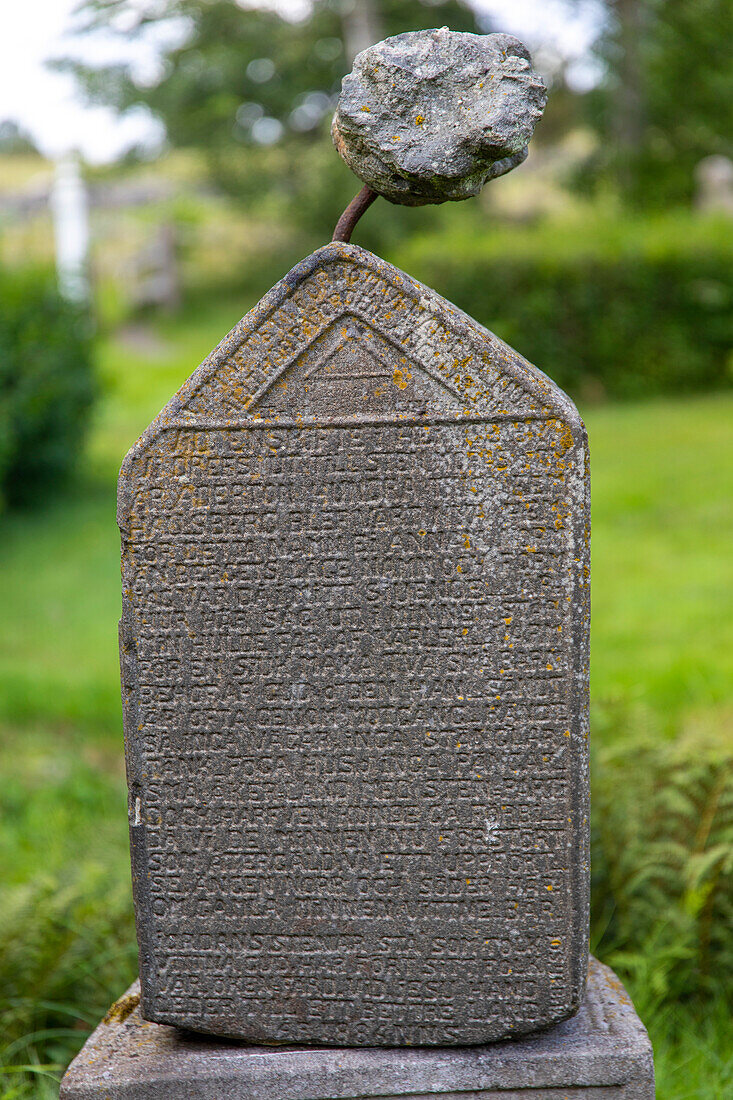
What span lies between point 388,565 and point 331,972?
79cm

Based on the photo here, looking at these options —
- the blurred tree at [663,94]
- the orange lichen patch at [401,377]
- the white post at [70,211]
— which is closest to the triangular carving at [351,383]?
the orange lichen patch at [401,377]

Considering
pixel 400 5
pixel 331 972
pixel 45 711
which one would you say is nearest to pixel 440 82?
pixel 331 972

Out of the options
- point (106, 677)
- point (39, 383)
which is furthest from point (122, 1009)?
point (39, 383)

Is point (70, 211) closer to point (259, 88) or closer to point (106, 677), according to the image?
point (259, 88)

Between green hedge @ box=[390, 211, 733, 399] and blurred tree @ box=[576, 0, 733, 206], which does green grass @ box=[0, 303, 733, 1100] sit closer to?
green hedge @ box=[390, 211, 733, 399]

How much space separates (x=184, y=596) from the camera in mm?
1886

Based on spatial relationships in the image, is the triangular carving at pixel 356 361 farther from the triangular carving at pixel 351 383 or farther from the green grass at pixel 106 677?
the green grass at pixel 106 677

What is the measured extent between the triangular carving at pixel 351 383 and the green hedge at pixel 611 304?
8.43 m

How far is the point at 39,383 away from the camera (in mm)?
7090

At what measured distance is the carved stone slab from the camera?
5.99ft

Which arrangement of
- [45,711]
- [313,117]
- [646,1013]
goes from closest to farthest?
[646,1013] → [45,711] → [313,117]

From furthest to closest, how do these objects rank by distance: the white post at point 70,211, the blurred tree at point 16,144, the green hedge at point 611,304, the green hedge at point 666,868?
the blurred tree at point 16,144 < the white post at point 70,211 < the green hedge at point 611,304 < the green hedge at point 666,868

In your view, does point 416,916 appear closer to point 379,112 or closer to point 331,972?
point 331,972

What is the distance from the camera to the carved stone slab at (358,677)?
1825 mm
